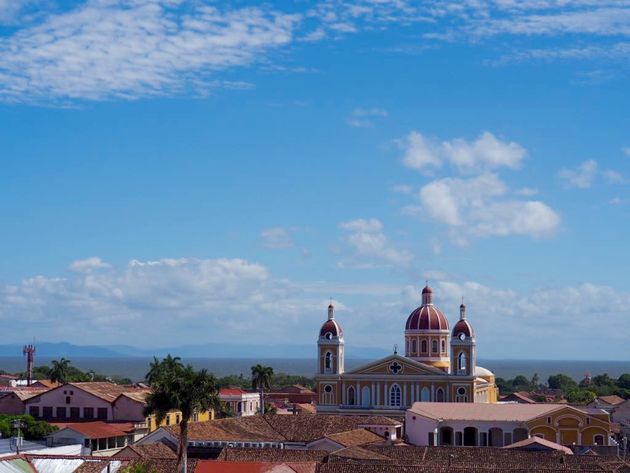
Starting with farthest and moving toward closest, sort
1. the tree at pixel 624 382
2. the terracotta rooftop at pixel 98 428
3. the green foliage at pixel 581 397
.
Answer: the tree at pixel 624 382 → the green foliage at pixel 581 397 → the terracotta rooftop at pixel 98 428

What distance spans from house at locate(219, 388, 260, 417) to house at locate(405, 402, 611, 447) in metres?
26.6

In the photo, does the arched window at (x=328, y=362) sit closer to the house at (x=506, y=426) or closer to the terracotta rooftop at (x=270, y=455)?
the house at (x=506, y=426)

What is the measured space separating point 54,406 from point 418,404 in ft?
86.7

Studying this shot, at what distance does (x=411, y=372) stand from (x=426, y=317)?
18.4 feet

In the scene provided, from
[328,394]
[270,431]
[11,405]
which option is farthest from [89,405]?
[328,394]

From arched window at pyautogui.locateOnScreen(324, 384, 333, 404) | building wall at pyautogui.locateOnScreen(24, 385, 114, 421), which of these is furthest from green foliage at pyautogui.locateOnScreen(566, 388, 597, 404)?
building wall at pyautogui.locateOnScreen(24, 385, 114, 421)

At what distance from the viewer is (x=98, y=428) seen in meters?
66.2

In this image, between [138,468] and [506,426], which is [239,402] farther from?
[138,468]

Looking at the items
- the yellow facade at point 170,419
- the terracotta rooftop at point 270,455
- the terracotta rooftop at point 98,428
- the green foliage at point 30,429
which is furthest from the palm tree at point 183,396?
the green foliage at point 30,429

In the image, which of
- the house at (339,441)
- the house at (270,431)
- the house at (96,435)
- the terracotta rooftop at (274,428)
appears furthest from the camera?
the house at (96,435)

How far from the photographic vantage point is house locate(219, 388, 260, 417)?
319 feet

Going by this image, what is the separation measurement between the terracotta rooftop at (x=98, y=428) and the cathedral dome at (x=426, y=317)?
94.5 feet

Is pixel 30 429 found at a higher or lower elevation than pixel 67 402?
lower

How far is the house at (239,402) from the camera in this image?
97125 millimetres
